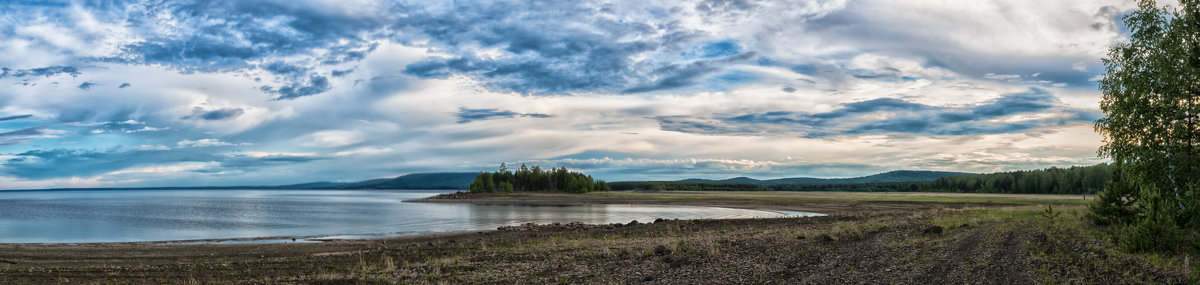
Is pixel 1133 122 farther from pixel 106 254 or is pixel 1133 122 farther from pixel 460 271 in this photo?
pixel 106 254

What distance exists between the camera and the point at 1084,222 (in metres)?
23.8

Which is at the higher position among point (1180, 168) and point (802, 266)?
point (1180, 168)

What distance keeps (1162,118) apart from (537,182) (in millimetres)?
170674

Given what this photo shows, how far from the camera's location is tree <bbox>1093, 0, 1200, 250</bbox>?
62.4ft

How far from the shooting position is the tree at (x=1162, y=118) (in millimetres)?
19016

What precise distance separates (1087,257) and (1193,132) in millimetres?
7844

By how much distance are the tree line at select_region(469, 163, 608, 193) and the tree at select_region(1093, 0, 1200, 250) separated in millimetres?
153150

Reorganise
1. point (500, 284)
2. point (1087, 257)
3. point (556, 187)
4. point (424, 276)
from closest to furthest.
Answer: point (1087, 257), point (500, 284), point (424, 276), point (556, 187)

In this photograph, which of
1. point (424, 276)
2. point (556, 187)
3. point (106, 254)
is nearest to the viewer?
point (424, 276)

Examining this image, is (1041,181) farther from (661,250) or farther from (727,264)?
(727,264)

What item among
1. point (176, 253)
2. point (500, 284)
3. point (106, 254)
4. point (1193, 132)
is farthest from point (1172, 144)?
point (106, 254)

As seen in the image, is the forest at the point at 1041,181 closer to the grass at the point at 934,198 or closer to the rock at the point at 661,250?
the grass at the point at 934,198

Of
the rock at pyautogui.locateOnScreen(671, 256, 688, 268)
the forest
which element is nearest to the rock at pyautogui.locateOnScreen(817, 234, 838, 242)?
the rock at pyautogui.locateOnScreen(671, 256, 688, 268)

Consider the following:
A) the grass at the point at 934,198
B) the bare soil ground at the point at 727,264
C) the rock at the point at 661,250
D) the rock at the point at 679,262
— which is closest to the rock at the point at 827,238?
the bare soil ground at the point at 727,264
